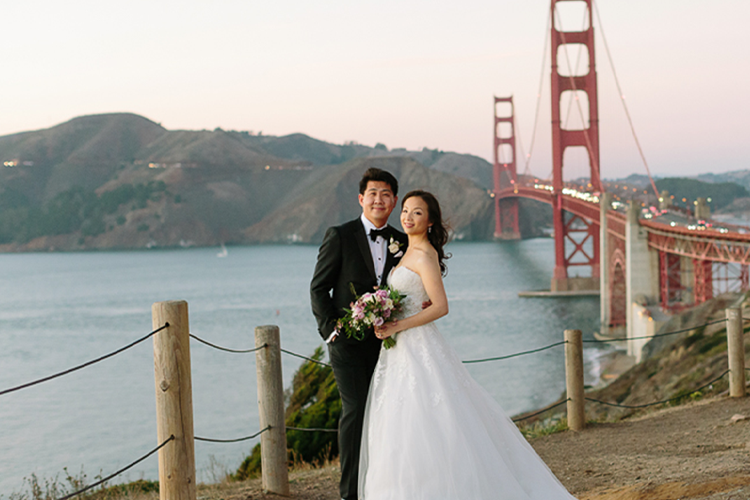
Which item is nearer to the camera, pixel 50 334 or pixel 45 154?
pixel 50 334

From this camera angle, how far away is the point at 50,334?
4178 centimetres

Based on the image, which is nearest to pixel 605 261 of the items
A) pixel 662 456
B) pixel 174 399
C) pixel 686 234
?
pixel 686 234

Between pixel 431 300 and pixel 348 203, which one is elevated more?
pixel 348 203

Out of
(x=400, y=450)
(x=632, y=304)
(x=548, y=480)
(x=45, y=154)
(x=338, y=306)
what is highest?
(x=45, y=154)

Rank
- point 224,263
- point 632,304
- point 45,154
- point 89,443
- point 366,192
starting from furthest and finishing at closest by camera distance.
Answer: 1. point 45,154
2. point 224,263
3. point 632,304
4. point 89,443
5. point 366,192

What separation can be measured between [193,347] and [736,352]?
27993 mm

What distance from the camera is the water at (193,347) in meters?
19.5

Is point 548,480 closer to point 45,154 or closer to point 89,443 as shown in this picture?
point 89,443

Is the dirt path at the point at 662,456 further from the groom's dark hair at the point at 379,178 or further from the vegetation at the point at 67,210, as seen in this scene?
the vegetation at the point at 67,210

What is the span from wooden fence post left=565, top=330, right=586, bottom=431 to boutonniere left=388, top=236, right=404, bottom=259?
2510 mm

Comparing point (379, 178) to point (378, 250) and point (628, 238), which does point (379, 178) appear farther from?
point (628, 238)

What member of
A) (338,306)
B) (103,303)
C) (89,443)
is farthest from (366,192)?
(103,303)

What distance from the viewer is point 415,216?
3.34m

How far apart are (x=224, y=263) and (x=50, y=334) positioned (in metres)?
50.0
